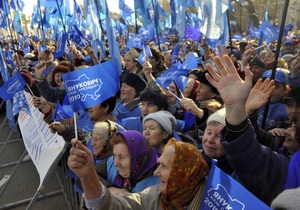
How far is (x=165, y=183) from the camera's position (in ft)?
5.74

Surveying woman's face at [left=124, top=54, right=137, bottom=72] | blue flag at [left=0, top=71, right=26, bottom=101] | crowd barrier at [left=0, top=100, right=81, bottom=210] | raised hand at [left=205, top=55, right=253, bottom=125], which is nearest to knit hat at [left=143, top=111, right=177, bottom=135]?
crowd barrier at [left=0, top=100, right=81, bottom=210]

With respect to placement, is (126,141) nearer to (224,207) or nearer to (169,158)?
(169,158)

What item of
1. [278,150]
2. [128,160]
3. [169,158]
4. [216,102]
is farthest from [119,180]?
[216,102]

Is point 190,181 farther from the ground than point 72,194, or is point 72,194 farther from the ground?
point 190,181

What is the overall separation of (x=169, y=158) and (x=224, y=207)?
446 mm

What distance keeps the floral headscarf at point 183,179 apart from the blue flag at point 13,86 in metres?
2.44

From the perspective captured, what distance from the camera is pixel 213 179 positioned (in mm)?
1578

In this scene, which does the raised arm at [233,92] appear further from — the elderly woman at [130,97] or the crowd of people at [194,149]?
the elderly woman at [130,97]

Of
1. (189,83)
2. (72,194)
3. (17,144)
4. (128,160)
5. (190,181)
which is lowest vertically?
(17,144)

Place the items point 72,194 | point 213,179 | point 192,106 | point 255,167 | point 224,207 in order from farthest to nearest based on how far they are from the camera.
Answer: point 72,194 < point 192,106 < point 255,167 < point 213,179 < point 224,207

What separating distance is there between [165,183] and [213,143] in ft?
1.94

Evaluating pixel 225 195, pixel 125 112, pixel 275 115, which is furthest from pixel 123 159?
pixel 275 115

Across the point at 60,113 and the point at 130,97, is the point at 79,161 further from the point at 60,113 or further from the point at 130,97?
the point at 130,97

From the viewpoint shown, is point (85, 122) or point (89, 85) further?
point (85, 122)
